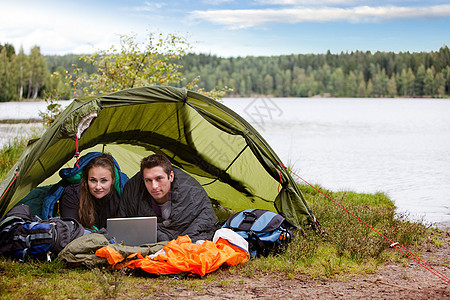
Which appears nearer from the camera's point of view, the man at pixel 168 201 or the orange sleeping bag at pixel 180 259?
the orange sleeping bag at pixel 180 259

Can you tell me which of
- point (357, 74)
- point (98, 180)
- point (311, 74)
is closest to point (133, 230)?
point (98, 180)

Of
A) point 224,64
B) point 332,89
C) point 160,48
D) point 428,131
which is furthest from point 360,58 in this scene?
point 160,48

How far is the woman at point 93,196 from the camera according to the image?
16.1 ft

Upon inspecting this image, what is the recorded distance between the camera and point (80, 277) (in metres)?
3.94

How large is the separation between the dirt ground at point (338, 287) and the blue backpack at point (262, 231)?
0.56 m

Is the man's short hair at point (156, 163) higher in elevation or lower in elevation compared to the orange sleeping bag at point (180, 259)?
higher

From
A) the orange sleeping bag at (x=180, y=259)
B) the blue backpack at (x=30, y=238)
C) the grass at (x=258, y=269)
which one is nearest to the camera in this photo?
the grass at (x=258, y=269)

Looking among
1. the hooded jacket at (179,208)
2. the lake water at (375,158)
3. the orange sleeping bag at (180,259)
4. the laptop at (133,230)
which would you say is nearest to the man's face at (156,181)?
the hooded jacket at (179,208)

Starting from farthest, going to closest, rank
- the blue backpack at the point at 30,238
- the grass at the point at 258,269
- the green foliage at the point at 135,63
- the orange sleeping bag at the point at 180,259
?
the green foliage at the point at 135,63 < the blue backpack at the point at 30,238 < the orange sleeping bag at the point at 180,259 < the grass at the point at 258,269

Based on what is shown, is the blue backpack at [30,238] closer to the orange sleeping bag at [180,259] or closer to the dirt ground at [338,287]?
the orange sleeping bag at [180,259]

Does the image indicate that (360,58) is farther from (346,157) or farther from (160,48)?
(160,48)

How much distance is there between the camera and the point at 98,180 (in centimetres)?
490

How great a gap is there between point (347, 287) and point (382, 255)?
104 centimetres

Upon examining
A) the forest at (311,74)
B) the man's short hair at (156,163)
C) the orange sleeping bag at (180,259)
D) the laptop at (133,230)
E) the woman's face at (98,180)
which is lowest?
the orange sleeping bag at (180,259)
